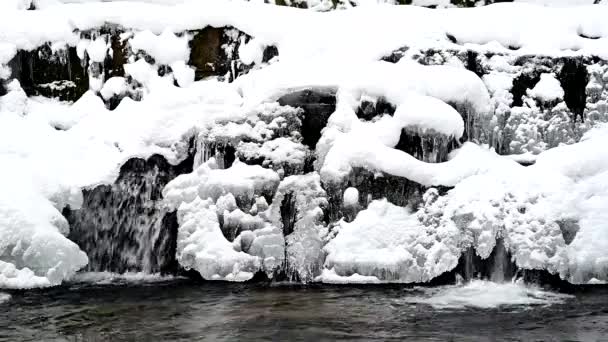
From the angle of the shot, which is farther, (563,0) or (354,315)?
(563,0)

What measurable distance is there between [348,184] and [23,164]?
3.79 m

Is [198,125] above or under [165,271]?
above

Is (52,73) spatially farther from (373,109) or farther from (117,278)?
(373,109)

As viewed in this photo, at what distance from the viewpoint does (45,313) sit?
5.80 m

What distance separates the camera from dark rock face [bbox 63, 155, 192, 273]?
7.40 meters

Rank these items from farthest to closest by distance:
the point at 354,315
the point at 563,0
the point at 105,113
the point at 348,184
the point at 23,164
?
the point at 563,0 → the point at 105,113 → the point at 23,164 → the point at 348,184 → the point at 354,315

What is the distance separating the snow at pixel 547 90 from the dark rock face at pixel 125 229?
4501mm

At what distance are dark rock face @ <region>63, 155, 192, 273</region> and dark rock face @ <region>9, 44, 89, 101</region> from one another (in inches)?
71.9

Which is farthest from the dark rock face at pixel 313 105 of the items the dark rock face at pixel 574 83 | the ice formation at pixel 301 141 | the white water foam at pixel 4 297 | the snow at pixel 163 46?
the white water foam at pixel 4 297

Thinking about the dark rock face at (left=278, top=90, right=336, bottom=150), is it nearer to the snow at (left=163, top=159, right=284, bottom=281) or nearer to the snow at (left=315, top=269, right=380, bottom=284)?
the snow at (left=163, top=159, right=284, bottom=281)

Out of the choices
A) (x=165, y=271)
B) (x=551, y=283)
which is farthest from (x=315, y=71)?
(x=551, y=283)

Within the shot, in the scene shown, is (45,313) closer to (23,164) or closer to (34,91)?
(23,164)

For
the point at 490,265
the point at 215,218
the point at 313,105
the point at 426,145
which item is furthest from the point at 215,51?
the point at 490,265

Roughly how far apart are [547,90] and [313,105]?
2.76 meters
